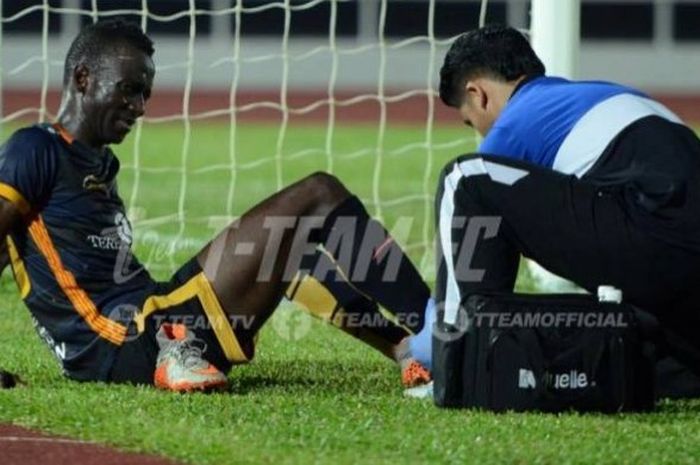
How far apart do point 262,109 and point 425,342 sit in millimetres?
17614

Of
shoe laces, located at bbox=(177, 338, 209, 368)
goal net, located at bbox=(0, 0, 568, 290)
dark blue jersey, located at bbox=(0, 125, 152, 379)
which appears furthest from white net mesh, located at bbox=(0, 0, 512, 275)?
shoe laces, located at bbox=(177, 338, 209, 368)

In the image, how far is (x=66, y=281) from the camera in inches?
235

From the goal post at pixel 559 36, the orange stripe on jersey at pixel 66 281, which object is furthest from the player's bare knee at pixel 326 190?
the goal post at pixel 559 36

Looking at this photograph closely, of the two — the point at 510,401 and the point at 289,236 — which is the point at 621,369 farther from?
the point at 289,236

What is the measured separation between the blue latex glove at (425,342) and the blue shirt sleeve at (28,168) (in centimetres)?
118

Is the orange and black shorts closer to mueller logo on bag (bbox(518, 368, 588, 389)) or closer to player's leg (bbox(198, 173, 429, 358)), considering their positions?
player's leg (bbox(198, 173, 429, 358))

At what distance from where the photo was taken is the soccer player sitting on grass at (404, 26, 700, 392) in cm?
571

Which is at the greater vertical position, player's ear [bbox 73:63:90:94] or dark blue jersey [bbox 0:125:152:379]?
player's ear [bbox 73:63:90:94]

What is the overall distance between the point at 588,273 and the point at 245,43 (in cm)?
1989

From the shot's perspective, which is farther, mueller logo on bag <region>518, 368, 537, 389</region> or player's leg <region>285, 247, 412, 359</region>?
player's leg <region>285, 247, 412, 359</region>

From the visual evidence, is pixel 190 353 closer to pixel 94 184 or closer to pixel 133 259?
pixel 133 259

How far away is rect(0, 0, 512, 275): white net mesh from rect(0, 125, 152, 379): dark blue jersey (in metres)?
3.51

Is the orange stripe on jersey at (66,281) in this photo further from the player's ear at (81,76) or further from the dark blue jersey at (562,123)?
the dark blue jersey at (562,123)

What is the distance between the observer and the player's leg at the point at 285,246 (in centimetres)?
588
